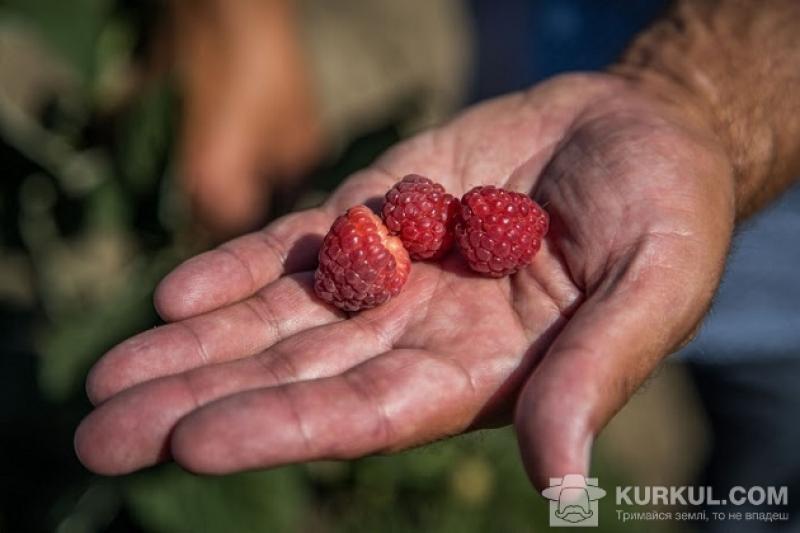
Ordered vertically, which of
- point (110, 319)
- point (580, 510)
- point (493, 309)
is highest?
point (493, 309)

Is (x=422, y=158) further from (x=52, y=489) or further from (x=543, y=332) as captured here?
(x=52, y=489)

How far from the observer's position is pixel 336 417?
160 centimetres

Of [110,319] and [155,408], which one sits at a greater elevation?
[155,408]

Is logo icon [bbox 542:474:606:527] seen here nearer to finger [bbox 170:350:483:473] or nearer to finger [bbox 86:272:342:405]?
finger [bbox 170:350:483:473]

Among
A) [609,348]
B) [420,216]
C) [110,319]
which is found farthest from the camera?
[110,319]

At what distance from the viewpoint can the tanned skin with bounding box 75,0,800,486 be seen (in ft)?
5.12

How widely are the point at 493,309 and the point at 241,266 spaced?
1.75ft

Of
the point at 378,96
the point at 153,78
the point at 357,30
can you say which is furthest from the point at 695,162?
the point at 357,30

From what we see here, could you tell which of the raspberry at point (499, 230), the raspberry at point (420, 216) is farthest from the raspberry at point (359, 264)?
the raspberry at point (499, 230)

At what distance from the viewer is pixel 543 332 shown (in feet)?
6.05

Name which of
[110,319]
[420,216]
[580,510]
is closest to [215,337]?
[420,216]

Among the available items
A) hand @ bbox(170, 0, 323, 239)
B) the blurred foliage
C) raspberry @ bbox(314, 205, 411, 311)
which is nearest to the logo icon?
the blurred foliage

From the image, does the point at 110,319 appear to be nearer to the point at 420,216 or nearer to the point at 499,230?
the point at 420,216

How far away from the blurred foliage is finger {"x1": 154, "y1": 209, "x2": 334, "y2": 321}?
0.40 m
